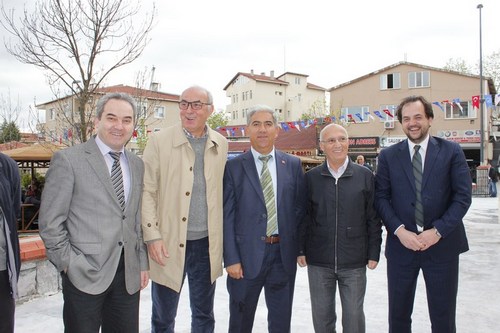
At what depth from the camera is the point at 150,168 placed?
9.97 ft

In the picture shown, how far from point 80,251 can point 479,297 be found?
4.35m

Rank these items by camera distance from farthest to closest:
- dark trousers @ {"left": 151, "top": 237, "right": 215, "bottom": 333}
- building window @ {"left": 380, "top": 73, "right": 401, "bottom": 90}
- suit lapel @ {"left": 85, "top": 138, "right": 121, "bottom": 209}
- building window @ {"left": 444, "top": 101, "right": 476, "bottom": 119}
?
building window @ {"left": 380, "top": 73, "right": 401, "bottom": 90}, building window @ {"left": 444, "top": 101, "right": 476, "bottom": 119}, dark trousers @ {"left": 151, "top": 237, "right": 215, "bottom": 333}, suit lapel @ {"left": 85, "top": 138, "right": 121, "bottom": 209}

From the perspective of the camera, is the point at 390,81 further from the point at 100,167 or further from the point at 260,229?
the point at 100,167

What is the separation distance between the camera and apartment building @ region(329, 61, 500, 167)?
88.7ft

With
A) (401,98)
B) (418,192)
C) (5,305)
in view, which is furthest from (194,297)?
(401,98)

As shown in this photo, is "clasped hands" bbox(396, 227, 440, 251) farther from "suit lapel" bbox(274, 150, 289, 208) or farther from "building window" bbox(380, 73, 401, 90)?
"building window" bbox(380, 73, 401, 90)

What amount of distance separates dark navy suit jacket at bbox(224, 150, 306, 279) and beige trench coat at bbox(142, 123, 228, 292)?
105 mm

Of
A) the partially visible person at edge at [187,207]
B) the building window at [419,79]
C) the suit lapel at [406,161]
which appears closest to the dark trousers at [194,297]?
the partially visible person at edge at [187,207]

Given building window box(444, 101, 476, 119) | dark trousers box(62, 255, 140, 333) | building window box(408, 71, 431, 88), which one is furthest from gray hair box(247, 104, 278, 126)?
building window box(408, 71, 431, 88)

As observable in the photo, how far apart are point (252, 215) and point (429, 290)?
1.41 metres

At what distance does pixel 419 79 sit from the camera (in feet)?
95.2

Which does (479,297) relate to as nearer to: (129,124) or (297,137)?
(129,124)

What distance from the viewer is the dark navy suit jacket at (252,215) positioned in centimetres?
295

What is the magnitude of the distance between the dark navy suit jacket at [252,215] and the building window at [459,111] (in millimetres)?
27257
